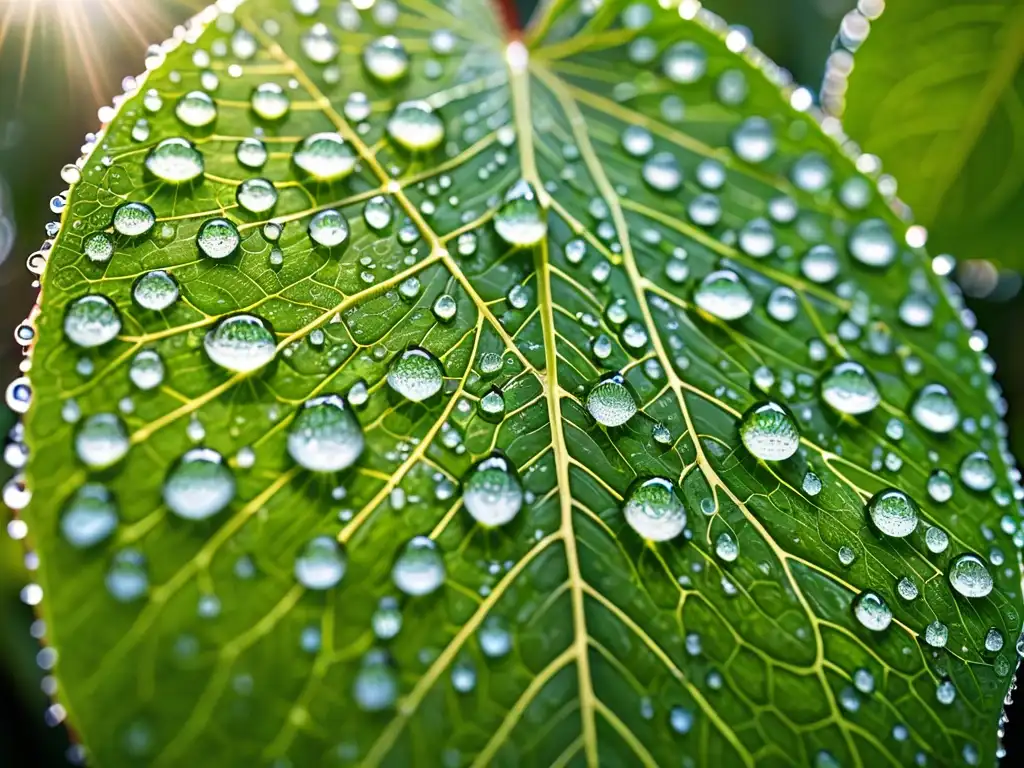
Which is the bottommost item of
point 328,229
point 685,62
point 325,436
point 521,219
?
point 325,436

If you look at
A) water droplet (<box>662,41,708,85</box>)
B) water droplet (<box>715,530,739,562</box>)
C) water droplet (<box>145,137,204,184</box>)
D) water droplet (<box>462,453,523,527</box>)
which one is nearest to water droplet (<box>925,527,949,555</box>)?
water droplet (<box>715,530,739,562</box>)

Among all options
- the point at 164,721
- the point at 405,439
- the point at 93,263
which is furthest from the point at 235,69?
the point at 164,721

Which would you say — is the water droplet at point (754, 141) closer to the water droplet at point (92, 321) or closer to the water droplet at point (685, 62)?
the water droplet at point (685, 62)

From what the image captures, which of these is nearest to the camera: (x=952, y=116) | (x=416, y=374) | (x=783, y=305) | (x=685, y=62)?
(x=416, y=374)

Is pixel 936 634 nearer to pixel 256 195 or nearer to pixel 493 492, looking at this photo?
pixel 493 492

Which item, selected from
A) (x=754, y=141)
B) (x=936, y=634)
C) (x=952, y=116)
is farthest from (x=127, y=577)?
(x=952, y=116)

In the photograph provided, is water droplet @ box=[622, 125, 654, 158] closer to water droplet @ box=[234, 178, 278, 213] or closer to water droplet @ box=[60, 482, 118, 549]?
water droplet @ box=[234, 178, 278, 213]

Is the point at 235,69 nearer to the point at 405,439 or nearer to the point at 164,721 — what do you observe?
the point at 405,439
